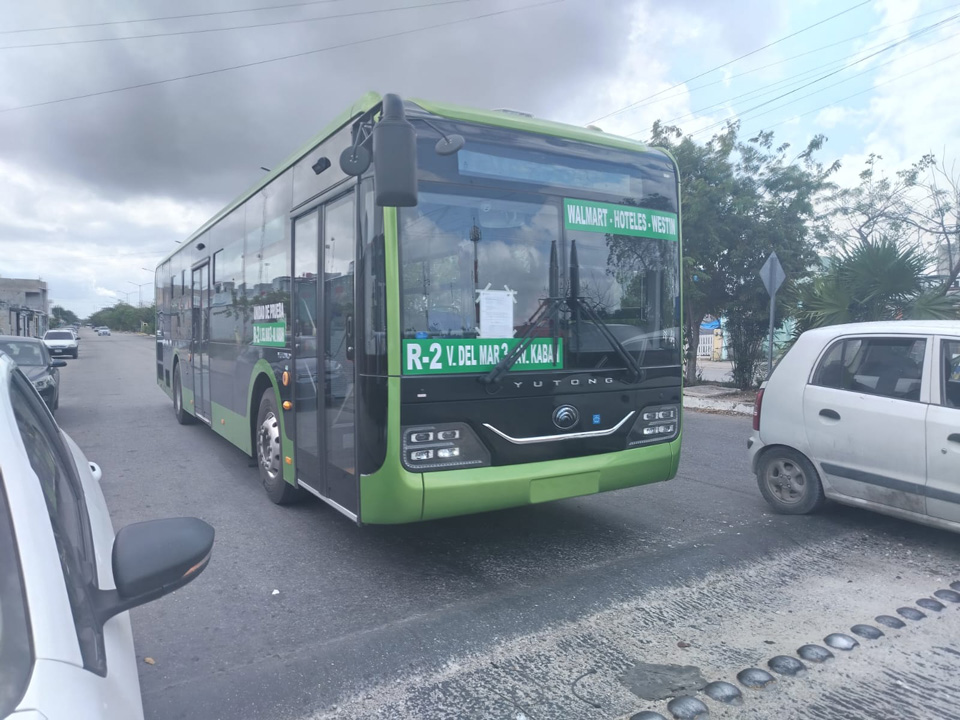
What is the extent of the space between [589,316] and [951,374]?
8.85ft

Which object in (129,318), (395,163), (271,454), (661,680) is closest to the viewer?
(661,680)

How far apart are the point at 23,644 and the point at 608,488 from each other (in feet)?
14.0

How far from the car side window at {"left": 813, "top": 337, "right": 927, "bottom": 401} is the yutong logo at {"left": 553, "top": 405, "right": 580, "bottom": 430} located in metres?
2.36

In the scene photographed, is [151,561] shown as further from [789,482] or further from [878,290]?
[878,290]

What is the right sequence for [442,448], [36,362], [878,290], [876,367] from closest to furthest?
[442,448], [876,367], [878,290], [36,362]

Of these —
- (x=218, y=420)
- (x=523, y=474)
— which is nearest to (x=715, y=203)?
(x=218, y=420)

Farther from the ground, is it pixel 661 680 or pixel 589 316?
pixel 589 316

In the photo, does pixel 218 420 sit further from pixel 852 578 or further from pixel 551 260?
pixel 852 578

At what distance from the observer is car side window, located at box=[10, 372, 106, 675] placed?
1696mm

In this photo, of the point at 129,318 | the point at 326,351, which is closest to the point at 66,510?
the point at 326,351

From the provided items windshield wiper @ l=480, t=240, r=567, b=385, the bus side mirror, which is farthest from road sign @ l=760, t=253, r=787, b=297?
the bus side mirror

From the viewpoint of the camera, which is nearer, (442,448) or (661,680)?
(661,680)

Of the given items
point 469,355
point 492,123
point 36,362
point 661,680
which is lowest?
point 661,680

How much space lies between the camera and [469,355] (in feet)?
15.5
